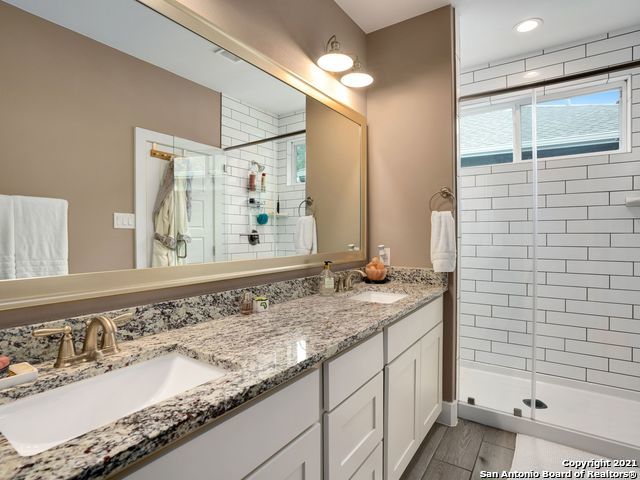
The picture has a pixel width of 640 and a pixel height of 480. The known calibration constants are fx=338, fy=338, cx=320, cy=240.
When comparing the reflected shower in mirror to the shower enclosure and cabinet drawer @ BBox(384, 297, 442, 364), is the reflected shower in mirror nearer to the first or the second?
cabinet drawer @ BBox(384, 297, 442, 364)

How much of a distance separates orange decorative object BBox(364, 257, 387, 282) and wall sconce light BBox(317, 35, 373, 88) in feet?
3.65

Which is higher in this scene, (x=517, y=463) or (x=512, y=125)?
(x=512, y=125)

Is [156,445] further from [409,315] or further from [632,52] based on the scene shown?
[632,52]

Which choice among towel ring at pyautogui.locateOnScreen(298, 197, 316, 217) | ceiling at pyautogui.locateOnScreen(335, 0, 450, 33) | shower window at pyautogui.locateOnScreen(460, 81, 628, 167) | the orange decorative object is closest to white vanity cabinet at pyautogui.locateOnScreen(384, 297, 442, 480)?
the orange decorative object

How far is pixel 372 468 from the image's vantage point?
1.25 meters

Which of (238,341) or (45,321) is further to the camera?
(238,341)

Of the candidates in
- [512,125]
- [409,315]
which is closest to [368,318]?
[409,315]

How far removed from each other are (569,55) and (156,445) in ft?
10.8

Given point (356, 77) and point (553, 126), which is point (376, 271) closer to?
point (356, 77)

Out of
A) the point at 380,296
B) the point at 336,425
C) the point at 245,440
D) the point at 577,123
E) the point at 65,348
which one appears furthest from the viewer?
the point at 577,123

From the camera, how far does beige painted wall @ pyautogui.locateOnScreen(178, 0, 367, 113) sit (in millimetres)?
1362

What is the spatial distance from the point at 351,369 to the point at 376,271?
108 cm

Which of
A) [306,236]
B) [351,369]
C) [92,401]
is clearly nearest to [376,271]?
[306,236]

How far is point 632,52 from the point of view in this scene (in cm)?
228
